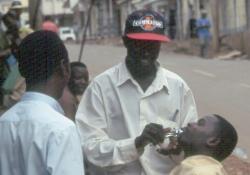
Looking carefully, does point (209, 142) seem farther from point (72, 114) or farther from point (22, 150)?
point (72, 114)

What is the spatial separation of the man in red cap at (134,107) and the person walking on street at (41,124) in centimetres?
87

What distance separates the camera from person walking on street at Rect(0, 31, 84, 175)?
3.01m

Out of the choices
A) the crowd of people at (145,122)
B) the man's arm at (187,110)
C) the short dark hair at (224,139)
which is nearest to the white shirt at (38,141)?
the crowd of people at (145,122)

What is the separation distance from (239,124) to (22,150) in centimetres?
996

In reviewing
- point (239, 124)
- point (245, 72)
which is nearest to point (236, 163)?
point (239, 124)

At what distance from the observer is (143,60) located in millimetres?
4062

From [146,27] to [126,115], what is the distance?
43 centimetres

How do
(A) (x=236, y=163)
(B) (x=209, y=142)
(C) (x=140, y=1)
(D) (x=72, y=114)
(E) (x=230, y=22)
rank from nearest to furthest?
(B) (x=209, y=142) < (D) (x=72, y=114) < (A) (x=236, y=163) < (E) (x=230, y=22) < (C) (x=140, y=1)

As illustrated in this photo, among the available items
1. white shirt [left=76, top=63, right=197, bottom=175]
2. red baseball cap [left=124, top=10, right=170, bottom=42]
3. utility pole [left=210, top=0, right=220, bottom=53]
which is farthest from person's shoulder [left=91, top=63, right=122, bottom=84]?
utility pole [left=210, top=0, right=220, bottom=53]

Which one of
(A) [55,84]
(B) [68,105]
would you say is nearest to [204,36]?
(B) [68,105]

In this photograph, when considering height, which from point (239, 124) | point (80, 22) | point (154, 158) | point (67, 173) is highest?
point (67, 173)

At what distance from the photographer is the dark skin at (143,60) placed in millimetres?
4074

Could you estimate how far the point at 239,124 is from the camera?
504 inches

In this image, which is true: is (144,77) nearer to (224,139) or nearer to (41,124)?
(224,139)
